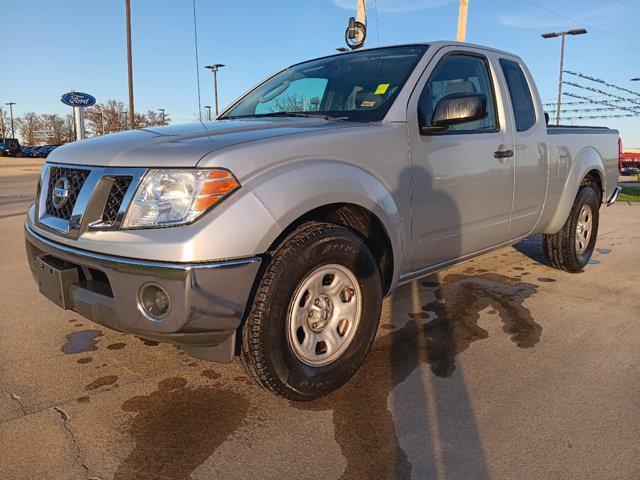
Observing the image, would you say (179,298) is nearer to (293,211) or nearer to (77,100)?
(293,211)

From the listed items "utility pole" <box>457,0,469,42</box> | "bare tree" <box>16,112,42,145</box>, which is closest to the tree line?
"bare tree" <box>16,112,42,145</box>

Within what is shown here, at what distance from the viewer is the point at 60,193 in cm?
255

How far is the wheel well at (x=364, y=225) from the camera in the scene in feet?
8.36

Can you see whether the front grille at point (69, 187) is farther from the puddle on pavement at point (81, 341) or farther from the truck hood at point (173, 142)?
the puddle on pavement at point (81, 341)

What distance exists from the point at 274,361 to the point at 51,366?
57.3 inches

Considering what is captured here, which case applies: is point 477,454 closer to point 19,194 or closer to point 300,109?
point 300,109

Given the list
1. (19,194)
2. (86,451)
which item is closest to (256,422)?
(86,451)

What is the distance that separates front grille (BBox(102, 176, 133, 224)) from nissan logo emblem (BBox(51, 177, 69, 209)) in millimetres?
386

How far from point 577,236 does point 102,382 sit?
4.31 meters

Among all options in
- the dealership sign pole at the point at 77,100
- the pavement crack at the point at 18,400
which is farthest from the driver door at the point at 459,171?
the dealership sign pole at the point at 77,100

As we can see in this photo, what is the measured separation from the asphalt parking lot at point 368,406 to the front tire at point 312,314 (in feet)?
0.60

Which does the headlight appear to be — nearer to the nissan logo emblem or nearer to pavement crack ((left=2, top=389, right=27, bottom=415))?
the nissan logo emblem

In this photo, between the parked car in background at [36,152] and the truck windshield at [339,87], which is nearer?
the truck windshield at [339,87]

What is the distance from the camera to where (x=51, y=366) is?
2.91m
